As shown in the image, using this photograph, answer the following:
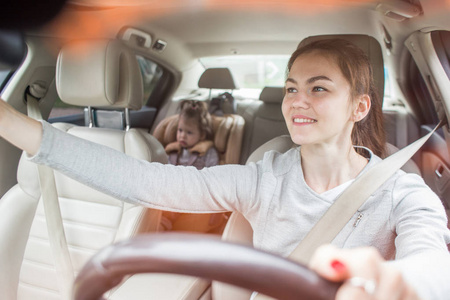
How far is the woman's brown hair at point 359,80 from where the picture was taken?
108 cm

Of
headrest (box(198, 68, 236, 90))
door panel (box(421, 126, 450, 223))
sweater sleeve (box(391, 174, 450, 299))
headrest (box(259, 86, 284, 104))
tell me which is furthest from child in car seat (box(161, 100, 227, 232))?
sweater sleeve (box(391, 174, 450, 299))

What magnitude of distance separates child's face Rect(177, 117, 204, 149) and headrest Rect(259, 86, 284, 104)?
564 mm

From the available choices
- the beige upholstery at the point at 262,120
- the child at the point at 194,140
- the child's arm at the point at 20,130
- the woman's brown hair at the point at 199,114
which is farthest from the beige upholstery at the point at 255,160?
the woman's brown hair at the point at 199,114

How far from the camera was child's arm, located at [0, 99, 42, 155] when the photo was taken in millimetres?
825

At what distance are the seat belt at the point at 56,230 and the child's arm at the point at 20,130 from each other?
2.40 feet

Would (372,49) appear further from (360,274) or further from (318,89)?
(360,274)

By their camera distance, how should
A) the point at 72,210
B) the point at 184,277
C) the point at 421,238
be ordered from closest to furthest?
the point at 421,238 < the point at 184,277 < the point at 72,210

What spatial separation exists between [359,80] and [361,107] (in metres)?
0.08

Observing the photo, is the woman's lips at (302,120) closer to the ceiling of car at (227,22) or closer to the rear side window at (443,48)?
the ceiling of car at (227,22)

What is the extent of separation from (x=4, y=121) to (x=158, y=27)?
2027mm

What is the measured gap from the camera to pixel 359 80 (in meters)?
1.10

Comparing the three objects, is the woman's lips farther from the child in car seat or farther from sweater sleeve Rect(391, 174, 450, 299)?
the child in car seat

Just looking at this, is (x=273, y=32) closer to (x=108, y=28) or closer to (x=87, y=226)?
(x=108, y=28)

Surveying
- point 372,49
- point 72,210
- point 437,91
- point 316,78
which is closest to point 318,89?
point 316,78
